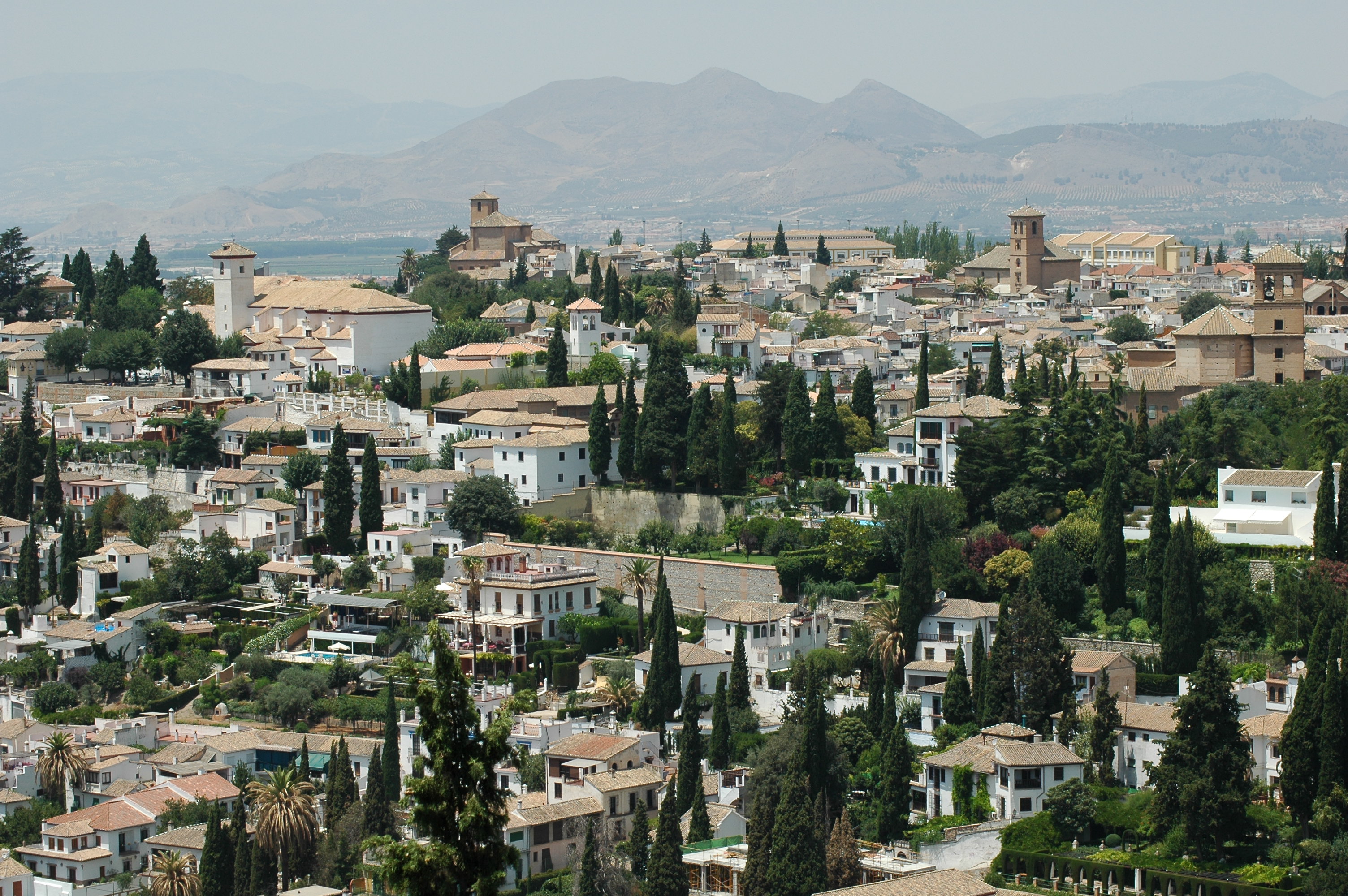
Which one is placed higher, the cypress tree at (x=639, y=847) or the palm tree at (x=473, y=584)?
the palm tree at (x=473, y=584)

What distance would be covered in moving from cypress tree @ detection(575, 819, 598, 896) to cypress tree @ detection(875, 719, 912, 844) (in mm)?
5316

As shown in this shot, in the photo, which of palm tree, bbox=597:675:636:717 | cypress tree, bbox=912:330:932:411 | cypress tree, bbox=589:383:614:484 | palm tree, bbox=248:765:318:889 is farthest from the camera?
cypress tree, bbox=912:330:932:411

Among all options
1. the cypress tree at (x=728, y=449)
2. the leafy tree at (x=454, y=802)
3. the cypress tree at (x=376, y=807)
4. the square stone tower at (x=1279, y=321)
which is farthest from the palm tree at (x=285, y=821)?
the square stone tower at (x=1279, y=321)

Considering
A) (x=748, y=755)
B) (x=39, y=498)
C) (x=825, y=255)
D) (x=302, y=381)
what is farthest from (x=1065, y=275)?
(x=748, y=755)

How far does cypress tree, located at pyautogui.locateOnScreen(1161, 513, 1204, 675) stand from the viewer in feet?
Answer: 130

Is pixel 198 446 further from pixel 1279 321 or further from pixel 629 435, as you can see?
pixel 1279 321

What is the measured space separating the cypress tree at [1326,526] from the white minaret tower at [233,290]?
4167cm

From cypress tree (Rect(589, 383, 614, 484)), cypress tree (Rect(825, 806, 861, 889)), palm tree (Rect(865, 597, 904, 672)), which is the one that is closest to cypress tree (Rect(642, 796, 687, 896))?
cypress tree (Rect(825, 806, 861, 889))

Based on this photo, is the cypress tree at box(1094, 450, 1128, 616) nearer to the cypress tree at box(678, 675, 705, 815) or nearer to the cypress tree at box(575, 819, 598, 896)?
the cypress tree at box(678, 675, 705, 815)

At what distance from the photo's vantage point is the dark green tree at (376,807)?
3853 centimetres

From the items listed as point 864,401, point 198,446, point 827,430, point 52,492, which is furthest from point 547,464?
point 52,492

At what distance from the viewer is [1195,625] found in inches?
1571

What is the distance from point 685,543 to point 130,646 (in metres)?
14.3

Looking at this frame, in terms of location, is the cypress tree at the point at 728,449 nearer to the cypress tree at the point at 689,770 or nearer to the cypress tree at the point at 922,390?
the cypress tree at the point at 922,390
